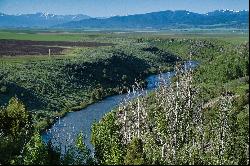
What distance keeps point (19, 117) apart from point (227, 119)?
1620 inches

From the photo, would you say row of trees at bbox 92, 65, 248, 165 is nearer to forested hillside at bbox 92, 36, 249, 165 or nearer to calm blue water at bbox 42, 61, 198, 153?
forested hillside at bbox 92, 36, 249, 165

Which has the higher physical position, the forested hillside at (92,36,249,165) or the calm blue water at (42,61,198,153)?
the forested hillside at (92,36,249,165)

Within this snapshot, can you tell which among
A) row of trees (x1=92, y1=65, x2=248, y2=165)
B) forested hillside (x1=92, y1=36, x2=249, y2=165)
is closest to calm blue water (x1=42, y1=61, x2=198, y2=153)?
forested hillside (x1=92, y1=36, x2=249, y2=165)

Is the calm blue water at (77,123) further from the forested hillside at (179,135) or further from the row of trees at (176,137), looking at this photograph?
the row of trees at (176,137)

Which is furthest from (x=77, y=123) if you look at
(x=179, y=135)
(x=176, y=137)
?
(x=176, y=137)

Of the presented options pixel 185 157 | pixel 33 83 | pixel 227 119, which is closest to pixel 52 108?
pixel 33 83


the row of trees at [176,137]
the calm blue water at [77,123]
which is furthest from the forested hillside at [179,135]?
the calm blue water at [77,123]

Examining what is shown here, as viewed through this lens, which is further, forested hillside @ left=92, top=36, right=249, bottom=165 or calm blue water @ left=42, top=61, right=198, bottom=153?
calm blue water @ left=42, top=61, right=198, bottom=153

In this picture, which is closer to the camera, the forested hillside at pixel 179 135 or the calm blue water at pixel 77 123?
the forested hillside at pixel 179 135

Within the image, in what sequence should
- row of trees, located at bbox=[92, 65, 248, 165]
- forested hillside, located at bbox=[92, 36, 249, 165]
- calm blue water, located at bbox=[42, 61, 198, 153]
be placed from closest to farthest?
row of trees, located at bbox=[92, 65, 248, 165], forested hillside, located at bbox=[92, 36, 249, 165], calm blue water, located at bbox=[42, 61, 198, 153]

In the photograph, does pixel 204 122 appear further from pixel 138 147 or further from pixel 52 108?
pixel 52 108

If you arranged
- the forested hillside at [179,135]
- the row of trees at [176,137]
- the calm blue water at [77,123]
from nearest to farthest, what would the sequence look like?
1. the row of trees at [176,137]
2. the forested hillside at [179,135]
3. the calm blue water at [77,123]

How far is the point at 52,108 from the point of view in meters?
170

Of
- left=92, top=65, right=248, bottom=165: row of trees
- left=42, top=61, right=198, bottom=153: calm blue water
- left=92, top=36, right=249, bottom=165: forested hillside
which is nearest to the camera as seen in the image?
left=92, top=65, right=248, bottom=165: row of trees
